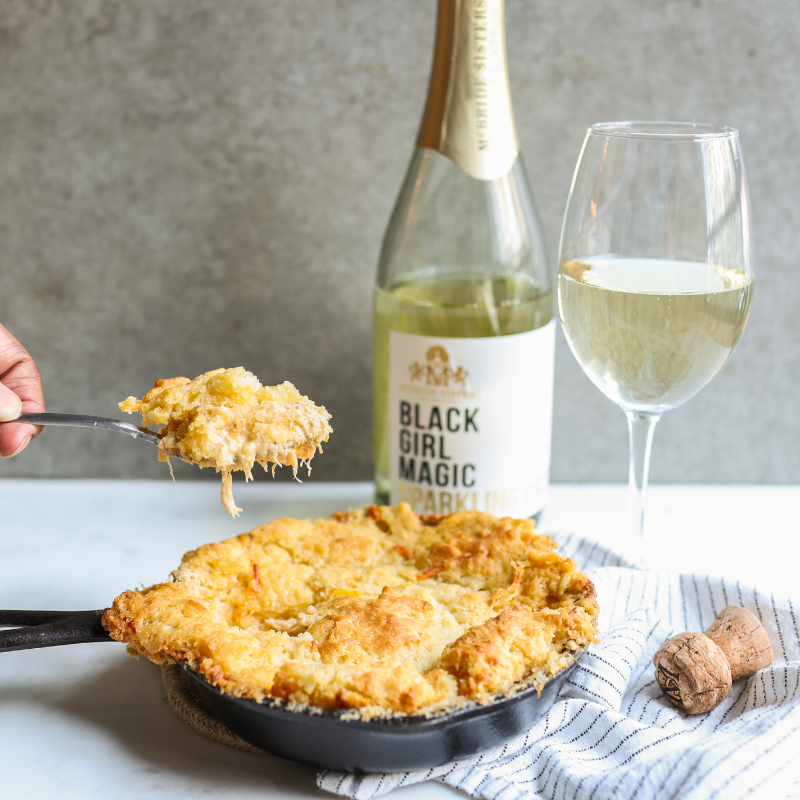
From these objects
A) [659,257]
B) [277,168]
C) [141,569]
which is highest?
[277,168]

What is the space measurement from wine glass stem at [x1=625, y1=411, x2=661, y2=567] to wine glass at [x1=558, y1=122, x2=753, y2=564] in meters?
0.04

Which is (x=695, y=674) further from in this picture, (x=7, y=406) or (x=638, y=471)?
(x=7, y=406)

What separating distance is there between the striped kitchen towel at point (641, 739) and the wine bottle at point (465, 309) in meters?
0.27

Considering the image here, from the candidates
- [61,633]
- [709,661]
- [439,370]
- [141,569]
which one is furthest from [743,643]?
[141,569]

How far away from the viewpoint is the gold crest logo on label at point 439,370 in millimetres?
1068

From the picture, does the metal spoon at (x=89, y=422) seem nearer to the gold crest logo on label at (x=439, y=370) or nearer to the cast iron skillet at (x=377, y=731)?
the cast iron skillet at (x=377, y=731)

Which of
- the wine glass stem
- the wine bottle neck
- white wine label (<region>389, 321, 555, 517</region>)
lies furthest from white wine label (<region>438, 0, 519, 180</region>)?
the wine glass stem

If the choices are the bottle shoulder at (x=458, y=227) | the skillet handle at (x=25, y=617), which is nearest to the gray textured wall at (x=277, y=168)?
the bottle shoulder at (x=458, y=227)

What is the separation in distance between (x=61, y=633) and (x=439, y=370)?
21.3 inches

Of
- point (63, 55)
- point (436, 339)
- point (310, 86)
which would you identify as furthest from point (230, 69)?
point (436, 339)

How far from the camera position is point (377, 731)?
0.60m

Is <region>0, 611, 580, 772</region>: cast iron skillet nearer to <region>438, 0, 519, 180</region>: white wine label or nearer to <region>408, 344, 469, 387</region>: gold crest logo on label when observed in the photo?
<region>408, 344, 469, 387</region>: gold crest logo on label

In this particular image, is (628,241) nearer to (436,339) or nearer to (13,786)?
(436,339)

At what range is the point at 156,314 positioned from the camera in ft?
4.37
